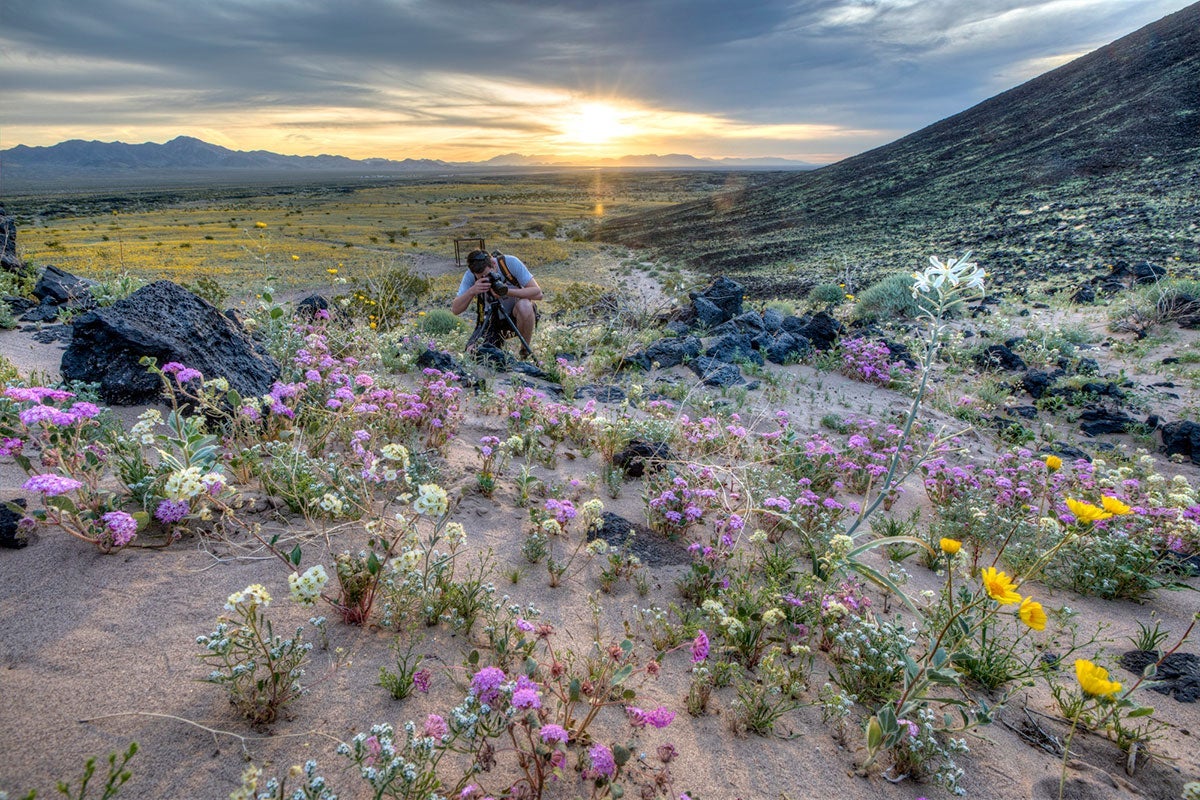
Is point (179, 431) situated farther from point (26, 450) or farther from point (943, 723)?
point (943, 723)

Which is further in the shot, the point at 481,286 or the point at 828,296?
the point at 828,296

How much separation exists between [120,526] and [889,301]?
1229cm

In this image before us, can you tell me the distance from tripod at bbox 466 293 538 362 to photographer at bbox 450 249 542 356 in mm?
45

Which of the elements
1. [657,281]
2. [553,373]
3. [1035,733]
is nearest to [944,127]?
[657,281]

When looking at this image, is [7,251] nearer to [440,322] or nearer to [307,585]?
[440,322]

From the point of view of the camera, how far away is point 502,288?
7641 millimetres

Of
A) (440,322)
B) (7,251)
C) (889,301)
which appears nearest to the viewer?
(7,251)

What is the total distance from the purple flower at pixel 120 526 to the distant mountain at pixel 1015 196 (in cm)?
1582

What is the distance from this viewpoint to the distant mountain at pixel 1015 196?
1585 cm

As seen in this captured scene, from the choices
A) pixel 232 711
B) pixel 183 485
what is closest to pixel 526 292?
pixel 183 485

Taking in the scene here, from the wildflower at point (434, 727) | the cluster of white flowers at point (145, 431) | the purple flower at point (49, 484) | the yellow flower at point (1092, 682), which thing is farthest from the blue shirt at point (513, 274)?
the yellow flower at point (1092, 682)

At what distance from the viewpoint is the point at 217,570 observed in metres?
2.61

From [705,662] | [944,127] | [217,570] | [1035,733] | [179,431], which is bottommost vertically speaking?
[1035,733]

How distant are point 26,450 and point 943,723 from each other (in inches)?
193
